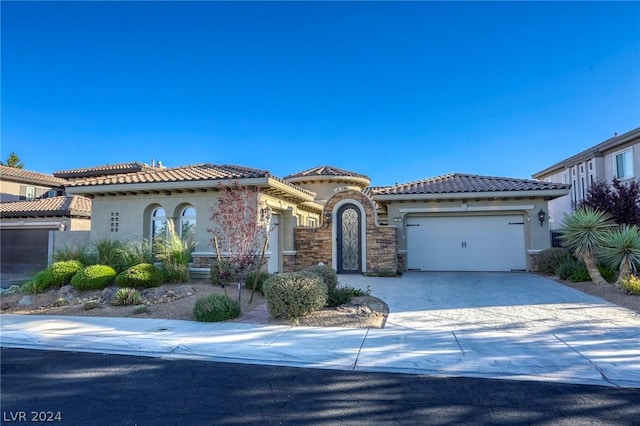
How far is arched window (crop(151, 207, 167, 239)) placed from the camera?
14.9 metres

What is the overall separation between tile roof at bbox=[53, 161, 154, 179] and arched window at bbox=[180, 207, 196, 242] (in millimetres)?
15729

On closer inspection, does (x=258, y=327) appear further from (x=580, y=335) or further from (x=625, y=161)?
(x=625, y=161)

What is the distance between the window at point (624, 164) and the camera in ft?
68.6

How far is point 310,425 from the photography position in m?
4.08

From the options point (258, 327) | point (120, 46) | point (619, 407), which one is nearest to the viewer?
point (619, 407)

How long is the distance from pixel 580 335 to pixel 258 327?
611 centimetres

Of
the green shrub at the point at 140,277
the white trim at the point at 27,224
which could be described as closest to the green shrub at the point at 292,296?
the green shrub at the point at 140,277

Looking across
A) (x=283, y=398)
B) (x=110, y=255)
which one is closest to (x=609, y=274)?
(x=283, y=398)

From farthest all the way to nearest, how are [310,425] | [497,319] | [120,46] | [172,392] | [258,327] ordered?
[120,46] < [497,319] < [258,327] < [172,392] < [310,425]

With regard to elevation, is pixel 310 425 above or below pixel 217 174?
below

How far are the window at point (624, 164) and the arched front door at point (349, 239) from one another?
16.0 meters

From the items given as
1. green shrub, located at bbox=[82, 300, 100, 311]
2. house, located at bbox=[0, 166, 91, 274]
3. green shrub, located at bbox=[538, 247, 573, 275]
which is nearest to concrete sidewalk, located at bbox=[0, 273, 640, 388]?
green shrub, located at bbox=[82, 300, 100, 311]

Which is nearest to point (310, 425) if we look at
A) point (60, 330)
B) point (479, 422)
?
point (479, 422)

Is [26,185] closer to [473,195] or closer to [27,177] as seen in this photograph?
[27,177]
